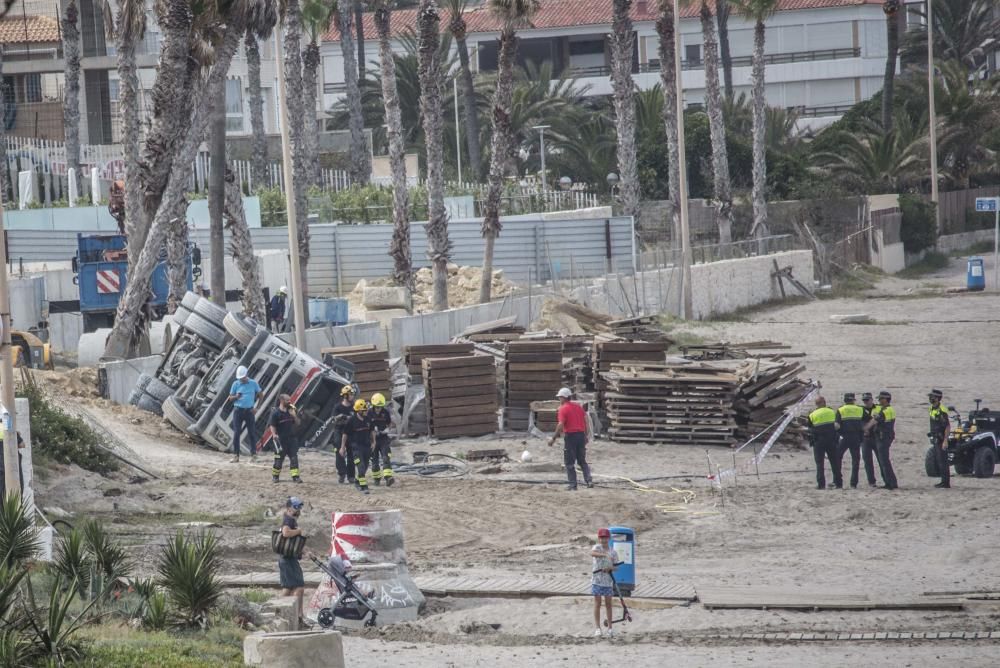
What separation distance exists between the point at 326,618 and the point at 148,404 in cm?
1292

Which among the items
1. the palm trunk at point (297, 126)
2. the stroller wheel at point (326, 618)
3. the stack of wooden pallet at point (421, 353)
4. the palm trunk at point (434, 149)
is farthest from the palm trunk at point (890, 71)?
the stroller wheel at point (326, 618)

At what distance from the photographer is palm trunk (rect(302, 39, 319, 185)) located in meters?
51.0

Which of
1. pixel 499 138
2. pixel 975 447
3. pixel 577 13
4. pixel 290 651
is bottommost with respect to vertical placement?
pixel 975 447

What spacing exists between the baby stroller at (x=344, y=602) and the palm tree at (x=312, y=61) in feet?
90.2

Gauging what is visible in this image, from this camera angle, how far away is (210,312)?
86.8 ft

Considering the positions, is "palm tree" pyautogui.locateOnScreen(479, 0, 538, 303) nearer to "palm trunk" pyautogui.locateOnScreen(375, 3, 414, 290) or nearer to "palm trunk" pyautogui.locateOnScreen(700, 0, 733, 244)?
"palm trunk" pyautogui.locateOnScreen(375, 3, 414, 290)

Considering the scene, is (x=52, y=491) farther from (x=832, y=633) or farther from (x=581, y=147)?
(x=581, y=147)

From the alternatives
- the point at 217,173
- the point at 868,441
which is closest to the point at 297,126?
the point at 217,173

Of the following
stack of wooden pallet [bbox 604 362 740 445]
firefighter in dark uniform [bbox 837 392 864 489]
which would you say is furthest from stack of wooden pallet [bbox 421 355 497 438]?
firefighter in dark uniform [bbox 837 392 864 489]

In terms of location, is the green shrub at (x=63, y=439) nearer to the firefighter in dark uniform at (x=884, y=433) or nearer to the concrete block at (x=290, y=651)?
the concrete block at (x=290, y=651)

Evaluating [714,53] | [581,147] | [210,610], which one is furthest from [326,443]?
[581,147]

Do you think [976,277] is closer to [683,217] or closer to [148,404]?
[683,217]

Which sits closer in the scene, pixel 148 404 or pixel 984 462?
pixel 984 462

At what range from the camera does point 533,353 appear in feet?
93.9
